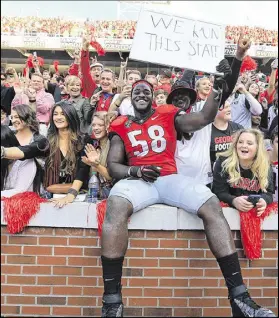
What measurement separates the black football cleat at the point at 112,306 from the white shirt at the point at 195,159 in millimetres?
1194

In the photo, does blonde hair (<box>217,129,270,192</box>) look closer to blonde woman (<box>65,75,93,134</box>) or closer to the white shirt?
the white shirt

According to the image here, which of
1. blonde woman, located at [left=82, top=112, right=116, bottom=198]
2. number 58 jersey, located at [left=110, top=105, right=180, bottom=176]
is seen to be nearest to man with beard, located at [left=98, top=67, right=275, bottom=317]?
number 58 jersey, located at [left=110, top=105, right=180, bottom=176]

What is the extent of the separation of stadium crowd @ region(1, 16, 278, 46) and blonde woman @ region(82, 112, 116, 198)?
21.7 m

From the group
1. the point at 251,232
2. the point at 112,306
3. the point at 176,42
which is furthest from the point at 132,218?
the point at 176,42

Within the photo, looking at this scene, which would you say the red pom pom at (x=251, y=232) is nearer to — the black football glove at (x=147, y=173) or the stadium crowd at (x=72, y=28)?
the black football glove at (x=147, y=173)

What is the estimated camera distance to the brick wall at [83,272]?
11.1 ft

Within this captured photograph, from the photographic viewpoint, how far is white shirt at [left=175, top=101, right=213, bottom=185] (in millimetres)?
3701

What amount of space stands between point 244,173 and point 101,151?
116cm

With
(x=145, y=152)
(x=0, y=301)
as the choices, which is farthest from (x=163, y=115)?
(x=0, y=301)

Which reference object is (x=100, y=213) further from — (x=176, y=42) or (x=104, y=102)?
(x=104, y=102)

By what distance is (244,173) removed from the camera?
3.48 meters

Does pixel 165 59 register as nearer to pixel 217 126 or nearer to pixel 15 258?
pixel 217 126

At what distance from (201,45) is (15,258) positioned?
7.07ft

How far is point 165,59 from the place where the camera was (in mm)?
3605
